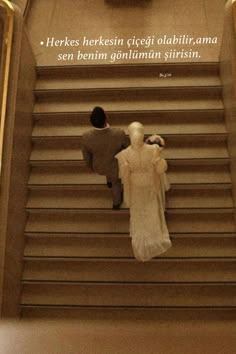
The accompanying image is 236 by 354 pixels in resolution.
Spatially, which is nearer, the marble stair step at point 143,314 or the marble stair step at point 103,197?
the marble stair step at point 143,314

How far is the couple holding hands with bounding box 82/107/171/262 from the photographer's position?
3981 millimetres

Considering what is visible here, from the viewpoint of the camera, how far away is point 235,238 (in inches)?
187

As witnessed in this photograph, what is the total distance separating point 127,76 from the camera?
5.78 m

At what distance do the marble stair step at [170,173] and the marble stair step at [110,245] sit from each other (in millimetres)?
646

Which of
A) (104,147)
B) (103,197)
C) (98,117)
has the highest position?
(98,117)

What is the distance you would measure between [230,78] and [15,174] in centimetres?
274

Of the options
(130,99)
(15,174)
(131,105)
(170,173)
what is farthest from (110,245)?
(130,99)

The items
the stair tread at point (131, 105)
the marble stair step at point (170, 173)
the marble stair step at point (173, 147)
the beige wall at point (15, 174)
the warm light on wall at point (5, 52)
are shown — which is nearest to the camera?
the beige wall at point (15, 174)

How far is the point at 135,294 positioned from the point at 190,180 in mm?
1468

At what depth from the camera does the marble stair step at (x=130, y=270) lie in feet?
15.2

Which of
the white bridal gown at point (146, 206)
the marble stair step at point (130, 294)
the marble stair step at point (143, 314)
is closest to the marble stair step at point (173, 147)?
the white bridal gown at point (146, 206)

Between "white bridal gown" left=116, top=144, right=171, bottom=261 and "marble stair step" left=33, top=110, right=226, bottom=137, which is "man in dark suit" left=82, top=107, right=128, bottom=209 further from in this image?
"marble stair step" left=33, top=110, right=226, bottom=137

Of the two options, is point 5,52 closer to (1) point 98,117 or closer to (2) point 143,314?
(1) point 98,117

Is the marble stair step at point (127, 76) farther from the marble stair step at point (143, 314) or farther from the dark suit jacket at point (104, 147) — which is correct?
the marble stair step at point (143, 314)
